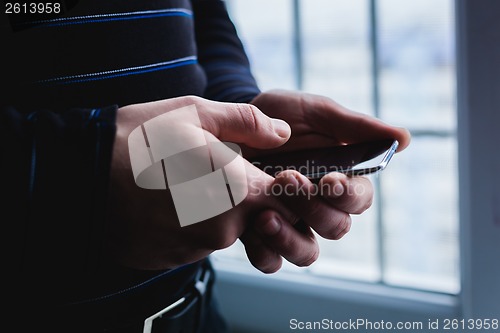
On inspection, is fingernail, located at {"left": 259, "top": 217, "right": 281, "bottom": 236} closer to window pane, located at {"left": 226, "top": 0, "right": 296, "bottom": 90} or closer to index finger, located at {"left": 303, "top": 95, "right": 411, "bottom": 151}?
index finger, located at {"left": 303, "top": 95, "right": 411, "bottom": 151}

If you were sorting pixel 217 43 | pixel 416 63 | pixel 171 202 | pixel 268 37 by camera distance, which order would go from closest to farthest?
pixel 171 202, pixel 217 43, pixel 416 63, pixel 268 37

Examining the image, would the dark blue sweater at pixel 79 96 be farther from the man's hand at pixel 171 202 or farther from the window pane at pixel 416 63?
the window pane at pixel 416 63

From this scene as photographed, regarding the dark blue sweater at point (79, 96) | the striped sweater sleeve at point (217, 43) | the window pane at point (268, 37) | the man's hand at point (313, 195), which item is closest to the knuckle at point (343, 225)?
the man's hand at point (313, 195)

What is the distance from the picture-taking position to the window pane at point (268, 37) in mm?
1058

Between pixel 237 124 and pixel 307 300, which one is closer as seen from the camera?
pixel 237 124

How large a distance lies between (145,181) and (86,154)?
0.16ft

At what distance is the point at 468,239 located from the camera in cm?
81

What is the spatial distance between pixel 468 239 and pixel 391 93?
0.31 metres

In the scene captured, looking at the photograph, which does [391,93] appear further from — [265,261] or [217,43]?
[265,261]

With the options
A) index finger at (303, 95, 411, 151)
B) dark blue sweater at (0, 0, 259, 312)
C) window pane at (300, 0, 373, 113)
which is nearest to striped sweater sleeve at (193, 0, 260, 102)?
dark blue sweater at (0, 0, 259, 312)

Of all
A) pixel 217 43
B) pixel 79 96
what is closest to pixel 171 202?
pixel 79 96

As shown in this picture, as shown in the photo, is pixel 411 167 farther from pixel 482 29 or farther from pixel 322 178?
pixel 322 178

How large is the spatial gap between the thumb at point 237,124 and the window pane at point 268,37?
2.08ft

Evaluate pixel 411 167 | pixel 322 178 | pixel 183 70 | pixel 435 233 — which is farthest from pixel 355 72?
→ pixel 322 178
